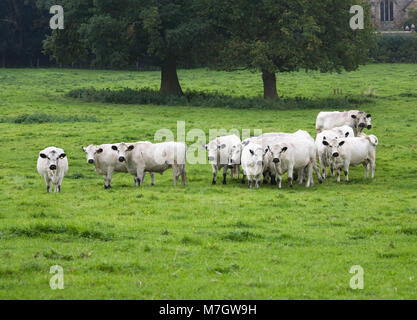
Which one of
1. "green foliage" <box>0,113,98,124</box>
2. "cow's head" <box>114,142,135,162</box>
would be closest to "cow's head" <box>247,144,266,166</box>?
"cow's head" <box>114,142,135,162</box>

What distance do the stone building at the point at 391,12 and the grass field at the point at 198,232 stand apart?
72.0 m

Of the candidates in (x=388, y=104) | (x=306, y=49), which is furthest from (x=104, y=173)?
(x=388, y=104)

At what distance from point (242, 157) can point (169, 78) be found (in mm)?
24668

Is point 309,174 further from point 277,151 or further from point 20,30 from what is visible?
point 20,30

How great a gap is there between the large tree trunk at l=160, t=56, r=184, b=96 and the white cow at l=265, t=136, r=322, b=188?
23721mm

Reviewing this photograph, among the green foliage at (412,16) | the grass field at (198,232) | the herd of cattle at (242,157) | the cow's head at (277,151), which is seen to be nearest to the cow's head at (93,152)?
the herd of cattle at (242,157)

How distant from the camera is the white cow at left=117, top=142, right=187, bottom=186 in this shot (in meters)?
20.0

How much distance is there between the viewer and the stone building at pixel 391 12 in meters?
96.6

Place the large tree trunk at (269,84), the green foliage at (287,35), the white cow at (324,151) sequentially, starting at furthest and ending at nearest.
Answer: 1. the large tree trunk at (269,84)
2. the green foliage at (287,35)
3. the white cow at (324,151)

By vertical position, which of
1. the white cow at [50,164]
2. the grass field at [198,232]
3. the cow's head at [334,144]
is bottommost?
the grass field at [198,232]

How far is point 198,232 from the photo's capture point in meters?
14.2

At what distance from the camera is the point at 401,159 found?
24.8m

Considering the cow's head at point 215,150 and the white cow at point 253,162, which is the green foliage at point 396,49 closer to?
the cow's head at point 215,150

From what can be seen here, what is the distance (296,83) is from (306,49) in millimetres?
12870
